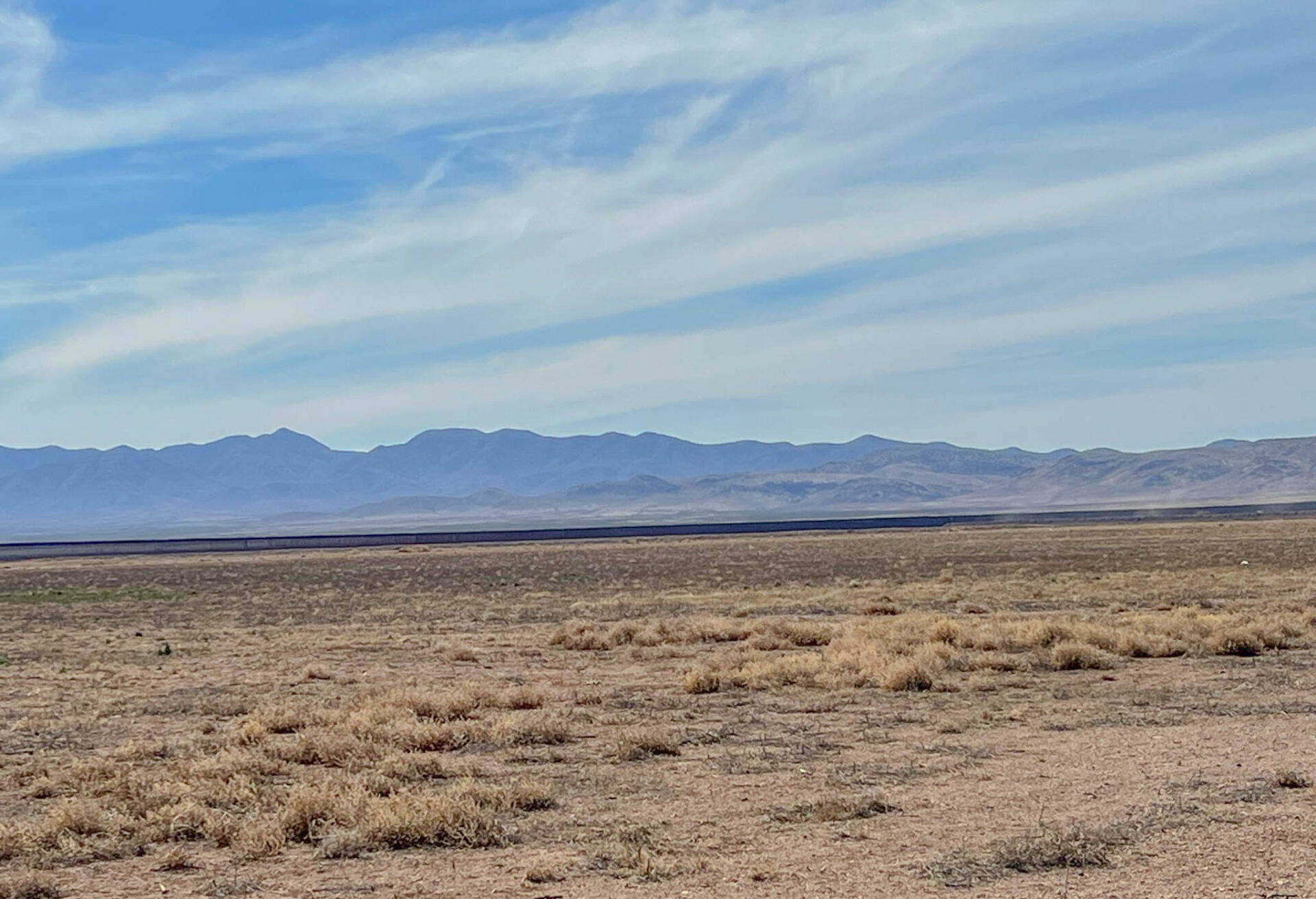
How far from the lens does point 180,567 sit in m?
80.2

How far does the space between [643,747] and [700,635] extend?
12.8 metres

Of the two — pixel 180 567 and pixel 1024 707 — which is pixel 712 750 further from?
pixel 180 567

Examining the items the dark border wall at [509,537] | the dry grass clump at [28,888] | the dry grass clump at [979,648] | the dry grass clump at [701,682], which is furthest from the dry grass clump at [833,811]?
the dark border wall at [509,537]

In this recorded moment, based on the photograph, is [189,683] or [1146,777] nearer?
[1146,777]

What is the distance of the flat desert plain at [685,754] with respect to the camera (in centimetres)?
943

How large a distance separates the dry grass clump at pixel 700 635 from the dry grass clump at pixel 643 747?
10.3 m

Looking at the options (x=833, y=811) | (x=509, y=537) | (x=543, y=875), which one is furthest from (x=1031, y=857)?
(x=509, y=537)

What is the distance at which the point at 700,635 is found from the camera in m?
27.0

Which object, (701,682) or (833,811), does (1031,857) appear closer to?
(833,811)

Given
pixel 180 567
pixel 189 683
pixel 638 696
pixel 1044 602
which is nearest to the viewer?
pixel 638 696

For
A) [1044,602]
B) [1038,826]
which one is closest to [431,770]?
[1038,826]

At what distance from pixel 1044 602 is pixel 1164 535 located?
52.8m

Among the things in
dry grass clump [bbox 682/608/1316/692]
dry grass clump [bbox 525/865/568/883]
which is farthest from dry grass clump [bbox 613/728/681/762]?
dry grass clump [bbox 682/608/1316/692]

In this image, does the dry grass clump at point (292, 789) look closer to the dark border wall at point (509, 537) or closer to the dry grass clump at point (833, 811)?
the dry grass clump at point (833, 811)
